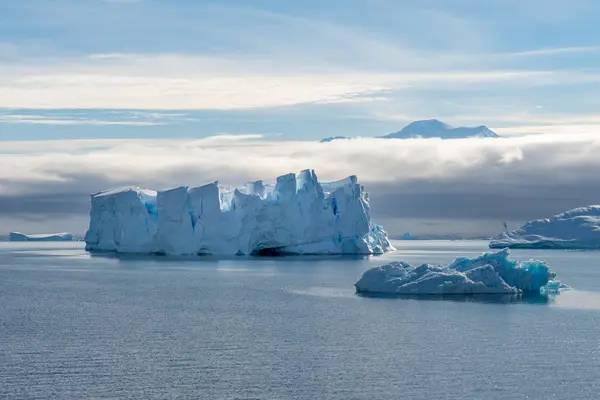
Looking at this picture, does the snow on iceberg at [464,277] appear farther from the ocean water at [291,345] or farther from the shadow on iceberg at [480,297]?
the ocean water at [291,345]

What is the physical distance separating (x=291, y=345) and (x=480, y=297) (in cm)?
1354

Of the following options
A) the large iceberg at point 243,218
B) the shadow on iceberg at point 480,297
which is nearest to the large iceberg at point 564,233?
the large iceberg at point 243,218

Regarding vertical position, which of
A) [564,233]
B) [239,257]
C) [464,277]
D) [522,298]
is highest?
[564,233]

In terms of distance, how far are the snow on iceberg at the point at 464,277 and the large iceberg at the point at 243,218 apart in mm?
27080

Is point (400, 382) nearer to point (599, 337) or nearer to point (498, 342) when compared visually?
point (498, 342)

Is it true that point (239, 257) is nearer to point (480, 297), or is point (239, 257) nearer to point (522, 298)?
point (480, 297)

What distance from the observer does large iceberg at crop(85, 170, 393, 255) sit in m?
63.2

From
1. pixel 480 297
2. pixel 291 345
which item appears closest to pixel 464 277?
pixel 480 297

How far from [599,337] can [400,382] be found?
8.66 metres

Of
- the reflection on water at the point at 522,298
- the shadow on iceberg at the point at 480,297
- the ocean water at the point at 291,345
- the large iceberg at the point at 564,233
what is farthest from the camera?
the large iceberg at the point at 564,233

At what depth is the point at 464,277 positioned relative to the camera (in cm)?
3441

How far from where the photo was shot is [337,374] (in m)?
18.9

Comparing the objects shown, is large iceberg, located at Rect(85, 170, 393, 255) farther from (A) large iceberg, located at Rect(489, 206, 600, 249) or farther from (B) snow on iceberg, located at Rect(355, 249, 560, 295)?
(A) large iceberg, located at Rect(489, 206, 600, 249)

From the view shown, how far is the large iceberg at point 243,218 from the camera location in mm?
63219
